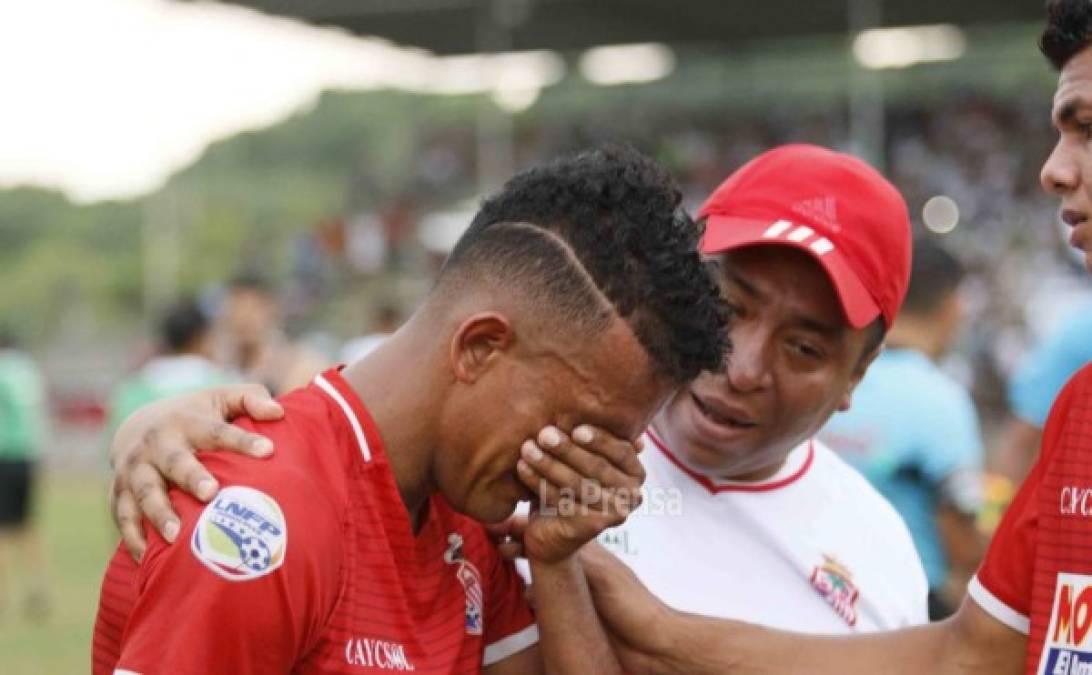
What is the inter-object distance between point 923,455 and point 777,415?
273 centimetres

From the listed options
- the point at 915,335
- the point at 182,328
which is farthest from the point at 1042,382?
the point at 182,328

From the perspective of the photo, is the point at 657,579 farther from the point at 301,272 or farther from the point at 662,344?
the point at 301,272

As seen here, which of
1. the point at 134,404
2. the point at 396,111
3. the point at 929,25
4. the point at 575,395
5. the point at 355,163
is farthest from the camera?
the point at 396,111

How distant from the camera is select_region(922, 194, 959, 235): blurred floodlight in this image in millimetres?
20672

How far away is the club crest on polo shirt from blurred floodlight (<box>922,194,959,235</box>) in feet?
59.7

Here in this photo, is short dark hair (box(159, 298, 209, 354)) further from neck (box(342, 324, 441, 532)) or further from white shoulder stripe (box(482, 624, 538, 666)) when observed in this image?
neck (box(342, 324, 441, 532))

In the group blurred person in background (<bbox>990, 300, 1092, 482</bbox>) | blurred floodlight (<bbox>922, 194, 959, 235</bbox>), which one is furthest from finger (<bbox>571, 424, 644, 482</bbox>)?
blurred floodlight (<bbox>922, 194, 959, 235</bbox>)

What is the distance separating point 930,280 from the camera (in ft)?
20.7

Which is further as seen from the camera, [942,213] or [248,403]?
[942,213]

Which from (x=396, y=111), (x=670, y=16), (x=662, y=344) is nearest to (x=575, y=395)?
(x=662, y=344)

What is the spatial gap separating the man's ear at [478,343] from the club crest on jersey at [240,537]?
40cm

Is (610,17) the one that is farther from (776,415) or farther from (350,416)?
(350,416)

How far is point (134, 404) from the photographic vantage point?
32.6ft

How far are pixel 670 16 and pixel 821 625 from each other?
67.3ft
